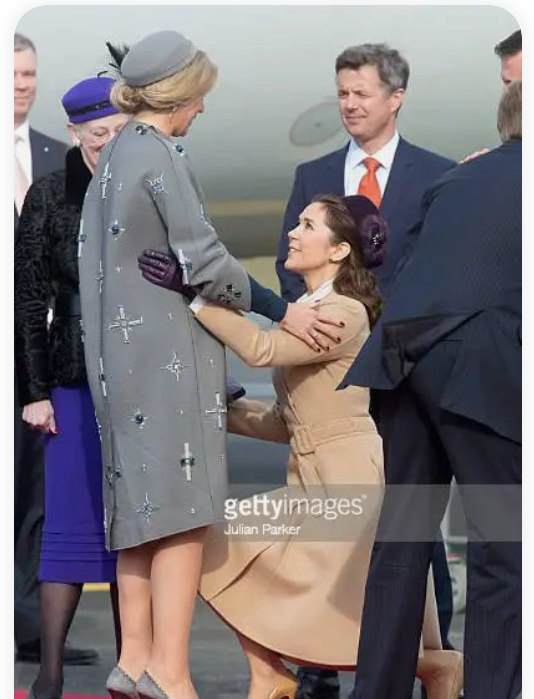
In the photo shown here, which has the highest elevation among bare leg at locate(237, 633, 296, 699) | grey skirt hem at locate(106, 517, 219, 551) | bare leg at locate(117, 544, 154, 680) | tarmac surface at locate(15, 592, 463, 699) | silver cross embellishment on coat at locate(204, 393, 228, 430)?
silver cross embellishment on coat at locate(204, 393, 228, 430)

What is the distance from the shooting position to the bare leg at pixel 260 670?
355 cm

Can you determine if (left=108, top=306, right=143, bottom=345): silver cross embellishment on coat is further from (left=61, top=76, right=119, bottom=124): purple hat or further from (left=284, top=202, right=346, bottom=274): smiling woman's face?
(left=61, top=76, right=119, bottom=124): purple hat

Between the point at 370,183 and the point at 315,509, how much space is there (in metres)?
0.77

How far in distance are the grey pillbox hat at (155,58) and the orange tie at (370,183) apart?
1.77ft

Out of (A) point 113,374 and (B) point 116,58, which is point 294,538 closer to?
(A) point 113,374

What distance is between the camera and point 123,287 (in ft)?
11.0

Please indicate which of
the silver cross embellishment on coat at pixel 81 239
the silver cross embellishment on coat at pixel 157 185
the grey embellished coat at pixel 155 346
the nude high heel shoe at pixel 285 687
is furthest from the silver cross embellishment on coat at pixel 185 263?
the nude high heel shoe at pixel 285 687

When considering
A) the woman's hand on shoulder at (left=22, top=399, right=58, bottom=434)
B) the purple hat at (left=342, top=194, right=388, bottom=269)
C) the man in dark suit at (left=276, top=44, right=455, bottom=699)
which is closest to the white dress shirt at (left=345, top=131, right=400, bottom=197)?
the man in dark suit at (left=276, top=44, right=455, bottom=699)

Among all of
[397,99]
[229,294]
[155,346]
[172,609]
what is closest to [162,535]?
[172,609]

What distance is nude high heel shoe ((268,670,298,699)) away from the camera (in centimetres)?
355

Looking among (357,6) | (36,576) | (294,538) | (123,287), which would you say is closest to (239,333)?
(123,287)

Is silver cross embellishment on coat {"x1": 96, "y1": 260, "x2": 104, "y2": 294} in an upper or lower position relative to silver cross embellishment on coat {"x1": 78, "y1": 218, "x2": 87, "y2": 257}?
lower

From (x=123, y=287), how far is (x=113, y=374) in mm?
183

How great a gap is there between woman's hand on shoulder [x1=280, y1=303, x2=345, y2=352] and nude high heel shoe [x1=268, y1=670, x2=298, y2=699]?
0.72m
